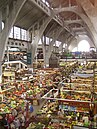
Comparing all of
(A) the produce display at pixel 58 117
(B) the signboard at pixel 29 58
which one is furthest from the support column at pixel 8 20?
(A) the produce display at pixel 58 117

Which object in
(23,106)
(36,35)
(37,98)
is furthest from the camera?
(36,35)

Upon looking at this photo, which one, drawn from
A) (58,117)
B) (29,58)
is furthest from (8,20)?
(58,117)

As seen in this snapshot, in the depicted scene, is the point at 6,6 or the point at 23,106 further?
the point at 6,6

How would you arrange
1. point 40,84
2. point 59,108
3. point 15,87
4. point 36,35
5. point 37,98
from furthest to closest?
point 36,35 → point 40,84 → point 15,87 → point 37,98 → point 59,108

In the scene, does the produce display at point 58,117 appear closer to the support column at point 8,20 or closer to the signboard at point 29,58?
the support column at point 8,20

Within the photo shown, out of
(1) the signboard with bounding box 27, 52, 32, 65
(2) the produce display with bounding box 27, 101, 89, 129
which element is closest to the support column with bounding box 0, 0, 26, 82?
(1) the signboard with bounding box 27, 52, 32, 65

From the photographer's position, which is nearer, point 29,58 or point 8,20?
point 8,20

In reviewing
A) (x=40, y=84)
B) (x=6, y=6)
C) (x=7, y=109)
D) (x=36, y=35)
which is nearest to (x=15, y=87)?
(x=40, y=84)

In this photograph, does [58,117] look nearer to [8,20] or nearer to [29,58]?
[8,20]

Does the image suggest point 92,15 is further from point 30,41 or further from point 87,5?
point 30,41

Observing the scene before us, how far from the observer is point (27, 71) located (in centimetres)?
1736

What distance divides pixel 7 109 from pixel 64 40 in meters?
30.9

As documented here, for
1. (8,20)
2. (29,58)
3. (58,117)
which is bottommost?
(58,117)

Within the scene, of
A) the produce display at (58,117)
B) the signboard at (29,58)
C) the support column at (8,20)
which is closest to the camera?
the produce display at (58,117)
